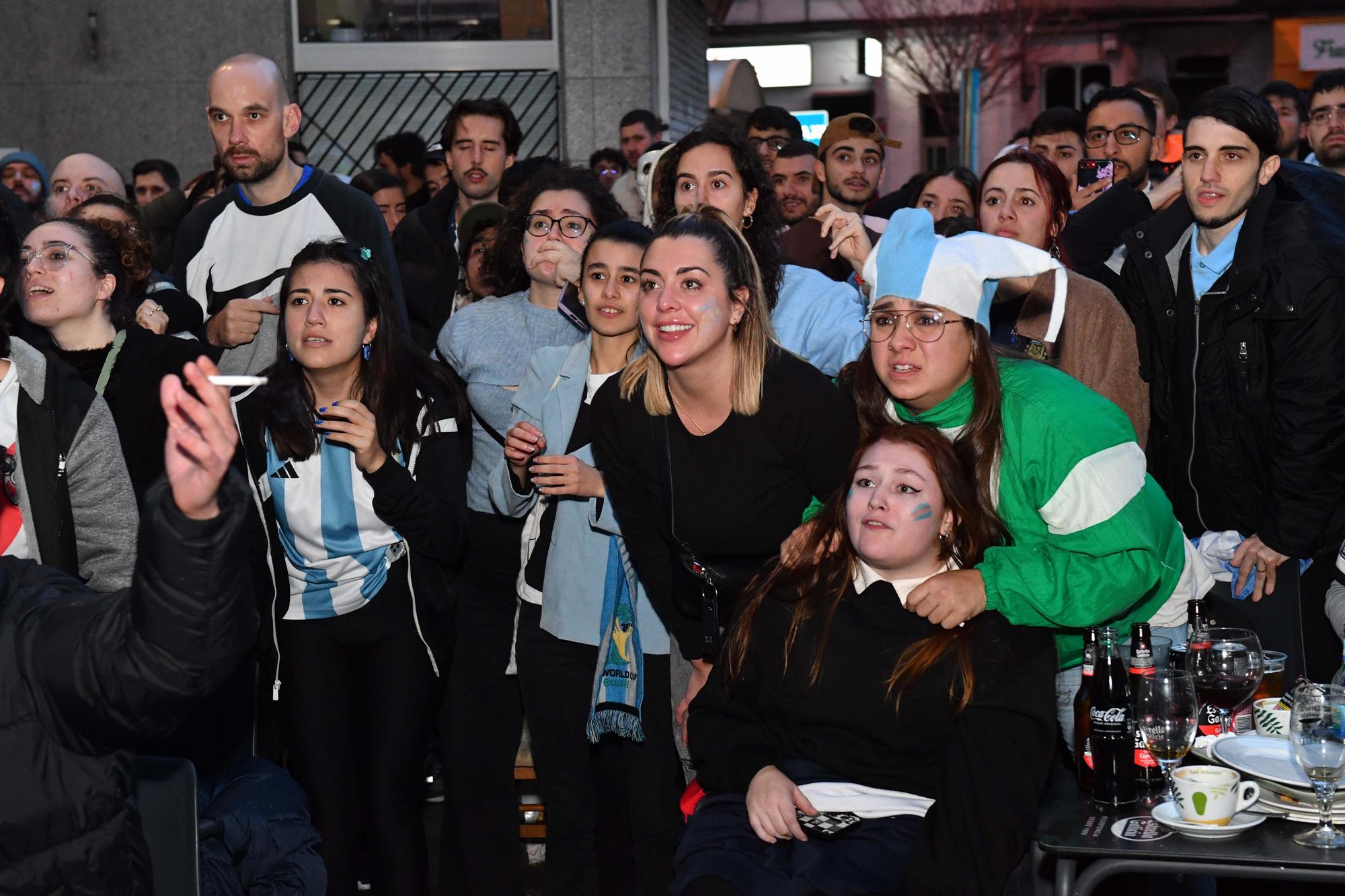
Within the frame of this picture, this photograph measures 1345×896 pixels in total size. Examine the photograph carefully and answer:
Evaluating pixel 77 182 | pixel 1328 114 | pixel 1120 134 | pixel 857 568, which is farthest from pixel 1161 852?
pixel 77 182

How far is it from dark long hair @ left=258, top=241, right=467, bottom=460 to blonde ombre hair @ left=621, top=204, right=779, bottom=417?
0.75 metres

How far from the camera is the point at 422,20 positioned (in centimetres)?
995

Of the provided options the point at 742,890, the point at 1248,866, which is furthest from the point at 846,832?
the point at 1248,866

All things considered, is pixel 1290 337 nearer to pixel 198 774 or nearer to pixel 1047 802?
pixel 1047 802

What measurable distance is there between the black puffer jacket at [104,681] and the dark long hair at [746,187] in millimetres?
2289

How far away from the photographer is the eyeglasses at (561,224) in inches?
167

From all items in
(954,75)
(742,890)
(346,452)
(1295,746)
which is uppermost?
(954,75)

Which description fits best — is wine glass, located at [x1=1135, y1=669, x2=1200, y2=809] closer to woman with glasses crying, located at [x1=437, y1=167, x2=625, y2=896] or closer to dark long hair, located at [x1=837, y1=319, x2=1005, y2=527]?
dark long hair, located at [x1=837, y1=319, x2=1005, y2=527]

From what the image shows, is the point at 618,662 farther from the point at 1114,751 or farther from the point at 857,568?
the point at 1114,751

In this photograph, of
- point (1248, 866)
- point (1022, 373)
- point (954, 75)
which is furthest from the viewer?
point (954, 75)

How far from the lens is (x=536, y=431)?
3703 millimetres

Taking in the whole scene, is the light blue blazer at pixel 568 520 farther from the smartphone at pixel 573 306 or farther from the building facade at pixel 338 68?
the building facade at pixel 338 68

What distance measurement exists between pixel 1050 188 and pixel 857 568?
192 centimetres

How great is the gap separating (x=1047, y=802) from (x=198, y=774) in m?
2.00
